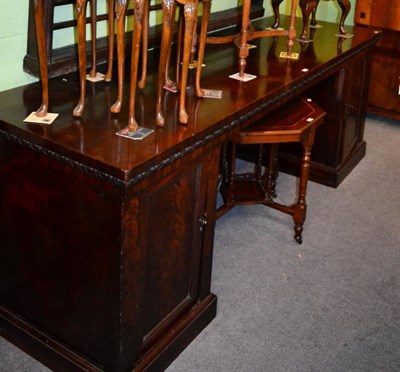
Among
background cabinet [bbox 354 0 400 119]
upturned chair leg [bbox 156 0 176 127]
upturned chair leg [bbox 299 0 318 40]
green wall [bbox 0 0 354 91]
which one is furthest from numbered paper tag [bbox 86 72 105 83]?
background cabinet [bbox 354 0 400 119]

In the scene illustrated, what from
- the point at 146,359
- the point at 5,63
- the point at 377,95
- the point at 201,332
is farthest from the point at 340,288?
the point at 377,95

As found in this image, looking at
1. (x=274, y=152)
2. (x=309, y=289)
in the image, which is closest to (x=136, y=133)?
(x=309, y=289)

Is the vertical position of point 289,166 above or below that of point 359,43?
below

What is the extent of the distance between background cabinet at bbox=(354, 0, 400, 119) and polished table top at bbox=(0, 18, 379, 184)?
1474mm

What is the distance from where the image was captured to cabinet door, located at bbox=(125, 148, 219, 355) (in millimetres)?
1942

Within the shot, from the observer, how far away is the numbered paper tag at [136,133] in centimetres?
192

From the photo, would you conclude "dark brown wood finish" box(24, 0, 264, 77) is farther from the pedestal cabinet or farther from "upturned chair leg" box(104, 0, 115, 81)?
the pedestal cabinet

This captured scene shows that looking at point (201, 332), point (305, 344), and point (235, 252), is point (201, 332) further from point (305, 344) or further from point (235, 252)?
point (235, 252)

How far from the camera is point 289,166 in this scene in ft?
12.5

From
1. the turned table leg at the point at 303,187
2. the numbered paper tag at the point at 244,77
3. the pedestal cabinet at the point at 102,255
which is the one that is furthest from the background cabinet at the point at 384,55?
the pedestal cabinet at the point at 102,255

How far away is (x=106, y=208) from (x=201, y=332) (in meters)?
0.85

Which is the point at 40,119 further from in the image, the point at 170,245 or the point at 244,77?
the point at 244,77

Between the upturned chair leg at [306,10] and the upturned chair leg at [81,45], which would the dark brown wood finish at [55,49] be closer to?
the upturned chair leg at [81,45]

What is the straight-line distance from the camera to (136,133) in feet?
6.37
